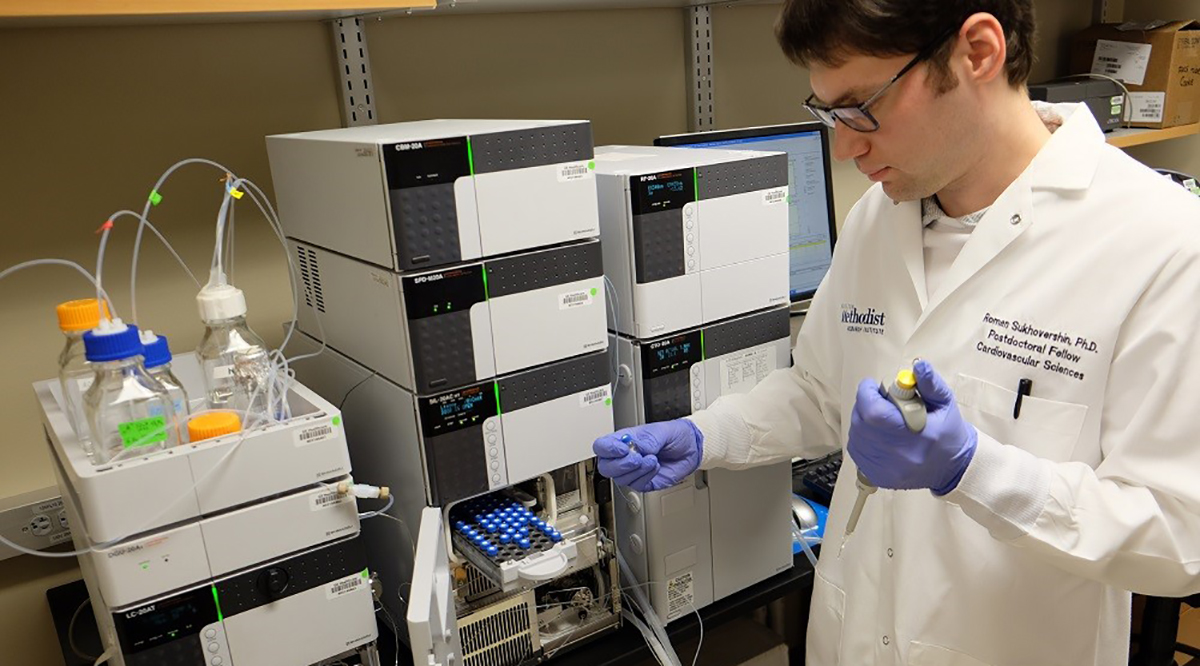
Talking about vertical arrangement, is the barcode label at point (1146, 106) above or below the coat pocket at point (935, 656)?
above

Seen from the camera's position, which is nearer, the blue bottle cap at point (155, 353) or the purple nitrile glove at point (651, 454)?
the blue bottle cap at point (155, 353)

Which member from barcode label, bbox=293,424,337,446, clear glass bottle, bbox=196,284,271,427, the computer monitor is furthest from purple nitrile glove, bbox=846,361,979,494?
the computer monitor

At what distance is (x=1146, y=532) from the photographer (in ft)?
2.76

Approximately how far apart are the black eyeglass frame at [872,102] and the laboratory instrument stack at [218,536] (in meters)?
0.67

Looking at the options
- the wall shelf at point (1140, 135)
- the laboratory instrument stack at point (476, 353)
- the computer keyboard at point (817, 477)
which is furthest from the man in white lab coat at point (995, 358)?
the wall shelf at point (1140, 135)

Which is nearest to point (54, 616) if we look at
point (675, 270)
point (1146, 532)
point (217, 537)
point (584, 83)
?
point (217, 537)

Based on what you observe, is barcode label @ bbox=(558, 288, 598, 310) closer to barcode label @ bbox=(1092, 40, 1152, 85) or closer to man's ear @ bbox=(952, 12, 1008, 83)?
man's ear @ bbox=(952, 12, 1008, 83)

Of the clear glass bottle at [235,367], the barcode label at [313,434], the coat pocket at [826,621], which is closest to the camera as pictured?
the barcode label at [313,434]

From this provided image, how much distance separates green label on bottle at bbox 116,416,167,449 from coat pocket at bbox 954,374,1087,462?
36.0 inches

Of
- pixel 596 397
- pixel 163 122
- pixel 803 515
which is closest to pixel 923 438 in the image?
pixel 596 397

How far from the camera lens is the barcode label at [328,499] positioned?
954 mm

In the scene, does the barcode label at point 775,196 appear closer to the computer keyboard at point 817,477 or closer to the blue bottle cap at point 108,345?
the computer keyboard at point 817,477

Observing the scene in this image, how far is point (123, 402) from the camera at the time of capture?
3.03ft

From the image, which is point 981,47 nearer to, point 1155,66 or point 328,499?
point 328,499
